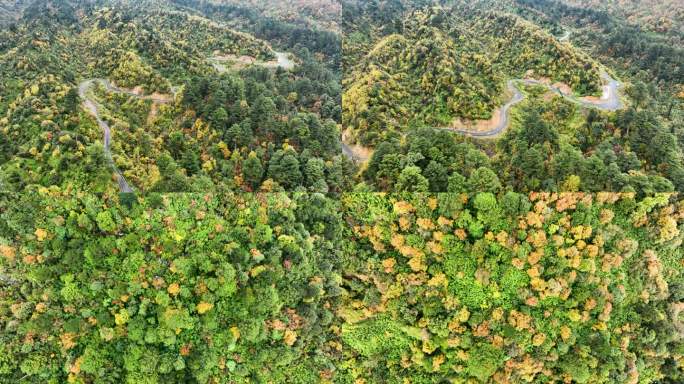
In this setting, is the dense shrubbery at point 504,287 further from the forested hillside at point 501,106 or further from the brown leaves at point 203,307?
the brown leaves at point 203,307

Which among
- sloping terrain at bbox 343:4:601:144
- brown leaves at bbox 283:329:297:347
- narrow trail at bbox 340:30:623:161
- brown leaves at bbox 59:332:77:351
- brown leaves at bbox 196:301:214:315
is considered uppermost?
sloping terrain at bbox 343:4:601:144

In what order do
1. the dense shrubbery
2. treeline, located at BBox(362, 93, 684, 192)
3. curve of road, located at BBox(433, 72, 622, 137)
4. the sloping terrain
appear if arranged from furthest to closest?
the sloping terrain → curve of road, located at BBox(433, 72, 622, 137) → treeline, located at BBox(362, 93, 684, 192) → the dense shrubbery

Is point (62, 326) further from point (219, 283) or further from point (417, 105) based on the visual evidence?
point (417, 105)

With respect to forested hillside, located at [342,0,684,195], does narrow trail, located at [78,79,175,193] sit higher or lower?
lower

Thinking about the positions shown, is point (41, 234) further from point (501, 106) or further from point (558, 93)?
point (558, 93)

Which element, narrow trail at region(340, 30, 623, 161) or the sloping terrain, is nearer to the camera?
narrow trail at region(340, 30, 623, 161)

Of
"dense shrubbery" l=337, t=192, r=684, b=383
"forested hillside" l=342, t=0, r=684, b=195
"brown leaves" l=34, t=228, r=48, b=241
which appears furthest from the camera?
"forested hillside" l=342, t=0, r=684, b=195

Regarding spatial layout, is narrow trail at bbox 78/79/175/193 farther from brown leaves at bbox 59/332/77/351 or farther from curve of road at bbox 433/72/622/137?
curve of road at bbox 433/72/622/137

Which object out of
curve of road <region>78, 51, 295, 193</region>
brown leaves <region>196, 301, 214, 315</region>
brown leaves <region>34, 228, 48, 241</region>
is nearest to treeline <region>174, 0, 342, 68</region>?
curve of road <region>78, 51, 295, 193</region>

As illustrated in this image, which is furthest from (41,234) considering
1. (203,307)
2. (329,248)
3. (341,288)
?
(341,288)
